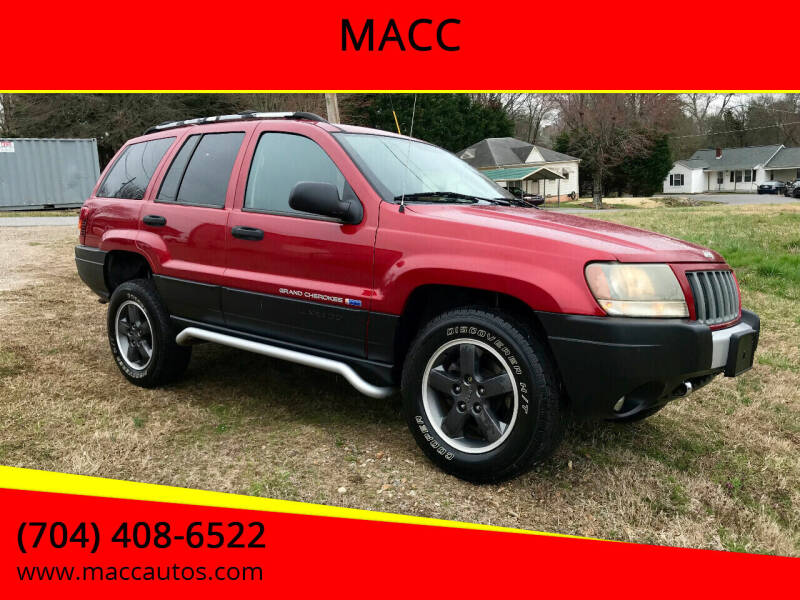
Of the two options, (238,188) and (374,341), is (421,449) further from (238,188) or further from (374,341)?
(238,188)

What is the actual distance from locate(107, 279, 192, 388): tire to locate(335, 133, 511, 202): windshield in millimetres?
2013

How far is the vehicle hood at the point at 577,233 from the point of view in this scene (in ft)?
10.2

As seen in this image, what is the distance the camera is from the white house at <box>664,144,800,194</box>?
66938 millimetres

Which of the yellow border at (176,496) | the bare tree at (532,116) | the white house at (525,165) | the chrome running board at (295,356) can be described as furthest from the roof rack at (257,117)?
the bare tree at (532,116)

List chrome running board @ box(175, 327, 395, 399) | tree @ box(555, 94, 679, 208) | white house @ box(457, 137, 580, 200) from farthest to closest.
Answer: white house @ box(457, 137, 580, 200)
tree @ box(555, 94, 679, 208)
chrome running board @ box(175, 327, 395, 399)

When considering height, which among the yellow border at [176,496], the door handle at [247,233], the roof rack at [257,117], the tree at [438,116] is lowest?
the yellow border at [176,496]

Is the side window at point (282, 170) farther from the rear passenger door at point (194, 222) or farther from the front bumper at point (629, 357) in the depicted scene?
the front bumper at point (629, 357)

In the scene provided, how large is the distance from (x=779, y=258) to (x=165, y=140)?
7.96m

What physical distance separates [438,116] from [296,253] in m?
41.6

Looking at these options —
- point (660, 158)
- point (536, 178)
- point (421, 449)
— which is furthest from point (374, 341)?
point (660, 158)

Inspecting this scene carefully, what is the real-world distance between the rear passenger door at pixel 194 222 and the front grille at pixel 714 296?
2883 millimetres

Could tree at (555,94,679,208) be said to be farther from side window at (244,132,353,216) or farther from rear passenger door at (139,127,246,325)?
side window at (244,132,353,216)

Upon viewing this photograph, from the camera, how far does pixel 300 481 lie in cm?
351

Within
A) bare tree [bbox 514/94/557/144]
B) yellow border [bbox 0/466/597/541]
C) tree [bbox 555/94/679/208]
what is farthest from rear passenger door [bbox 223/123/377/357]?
bare tree [bbox 514/94/557/144]
